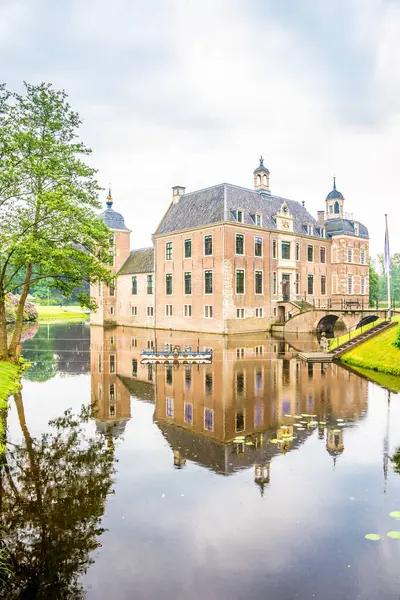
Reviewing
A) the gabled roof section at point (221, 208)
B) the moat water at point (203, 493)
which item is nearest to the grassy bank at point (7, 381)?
the moat water at point (203, 493)

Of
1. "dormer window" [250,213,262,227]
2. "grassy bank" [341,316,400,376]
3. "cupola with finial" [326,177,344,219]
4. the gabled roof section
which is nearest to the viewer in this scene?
"grassy bank" [341,316,400,376]

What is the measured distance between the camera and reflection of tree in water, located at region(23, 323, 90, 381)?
2500 cm

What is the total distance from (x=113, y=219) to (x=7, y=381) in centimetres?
4525

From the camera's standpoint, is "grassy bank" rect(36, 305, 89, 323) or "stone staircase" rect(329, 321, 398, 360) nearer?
"stone staircase" rect(329, 321, 398, 360)

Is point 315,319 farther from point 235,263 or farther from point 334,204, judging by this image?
point 334,204

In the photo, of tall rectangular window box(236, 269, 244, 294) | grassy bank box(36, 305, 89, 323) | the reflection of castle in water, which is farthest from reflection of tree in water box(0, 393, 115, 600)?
grassy bank box(36, 305, 89, 323)

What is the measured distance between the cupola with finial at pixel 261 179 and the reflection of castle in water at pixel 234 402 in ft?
99.6

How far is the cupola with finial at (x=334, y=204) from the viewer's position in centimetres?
6141

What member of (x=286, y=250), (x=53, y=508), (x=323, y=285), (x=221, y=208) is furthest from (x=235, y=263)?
Answer: (x=53, y=508)

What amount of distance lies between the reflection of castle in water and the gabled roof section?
72.3ft

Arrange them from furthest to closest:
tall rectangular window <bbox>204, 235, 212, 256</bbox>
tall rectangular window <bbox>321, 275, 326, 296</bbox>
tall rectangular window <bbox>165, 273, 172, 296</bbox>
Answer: tall rectangular window <bbox>321, 275, 326, 296</bbox> → tall rectangular window <bbox>165, 273, 172, 296</bbox> → tall rectangular window <bbox>204, 235, 212, 256</bbox>

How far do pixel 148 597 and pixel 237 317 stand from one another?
41.1 m

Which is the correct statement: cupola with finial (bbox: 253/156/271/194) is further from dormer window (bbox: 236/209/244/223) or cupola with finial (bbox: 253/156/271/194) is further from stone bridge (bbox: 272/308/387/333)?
stone bridge (bbox: 272/308/387/333)

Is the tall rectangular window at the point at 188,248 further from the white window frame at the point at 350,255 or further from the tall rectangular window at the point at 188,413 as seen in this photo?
the tall rectangular window at the point at 188,413
